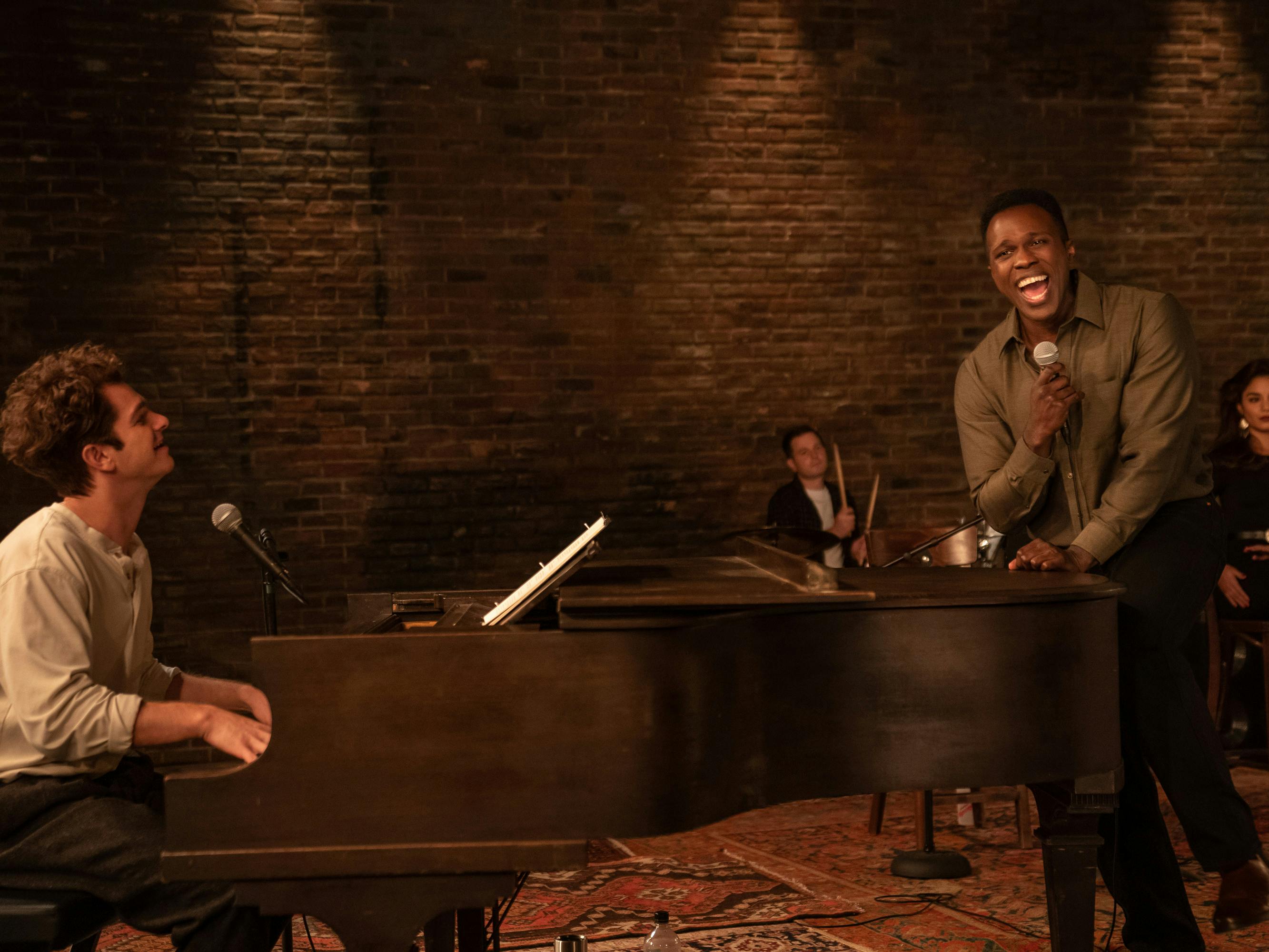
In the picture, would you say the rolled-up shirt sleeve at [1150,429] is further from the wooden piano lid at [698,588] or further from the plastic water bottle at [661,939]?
the plastic water bottle at [661,939]

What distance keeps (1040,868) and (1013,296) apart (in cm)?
214

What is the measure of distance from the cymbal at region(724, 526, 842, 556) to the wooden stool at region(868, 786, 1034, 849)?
128 cm

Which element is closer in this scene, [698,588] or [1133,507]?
[698,588]

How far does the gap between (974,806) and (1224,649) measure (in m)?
1.43

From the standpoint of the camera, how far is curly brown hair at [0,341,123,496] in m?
2.29

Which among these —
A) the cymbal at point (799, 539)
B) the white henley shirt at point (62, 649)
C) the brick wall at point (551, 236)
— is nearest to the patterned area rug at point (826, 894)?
the cymbal at point (799, 539)

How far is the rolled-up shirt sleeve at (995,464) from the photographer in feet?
9.56

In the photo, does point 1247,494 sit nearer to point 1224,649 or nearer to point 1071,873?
point 1224,649

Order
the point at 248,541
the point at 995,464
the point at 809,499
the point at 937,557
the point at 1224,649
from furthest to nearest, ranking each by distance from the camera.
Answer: the point at 809,499
the point at 1224,649
the point at 937,557
the point at 995,464
the point at 248,541

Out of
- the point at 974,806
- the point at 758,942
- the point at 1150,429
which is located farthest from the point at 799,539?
the point at 974,806

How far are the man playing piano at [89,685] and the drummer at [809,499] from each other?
13.7 ft

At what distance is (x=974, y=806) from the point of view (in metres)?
4.78

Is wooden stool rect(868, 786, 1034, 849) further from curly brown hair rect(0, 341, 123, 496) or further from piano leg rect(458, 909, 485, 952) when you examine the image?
curly brown hair rect(0, 341, 123, 496)

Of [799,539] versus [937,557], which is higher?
[799,539]
